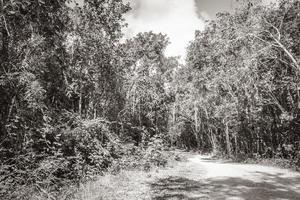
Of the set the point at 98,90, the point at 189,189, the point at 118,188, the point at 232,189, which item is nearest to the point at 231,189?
the point at 232,189

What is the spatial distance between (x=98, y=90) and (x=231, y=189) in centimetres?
937

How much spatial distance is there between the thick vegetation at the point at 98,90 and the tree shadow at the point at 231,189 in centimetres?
333

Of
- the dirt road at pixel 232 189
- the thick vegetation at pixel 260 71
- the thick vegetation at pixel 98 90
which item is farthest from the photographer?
the thick vegetation at pixel 260 71

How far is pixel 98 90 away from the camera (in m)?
16.6

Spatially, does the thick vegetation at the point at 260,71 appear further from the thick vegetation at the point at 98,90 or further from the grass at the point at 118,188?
the grass at the point at 118,188

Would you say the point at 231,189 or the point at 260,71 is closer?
the point at 231,189

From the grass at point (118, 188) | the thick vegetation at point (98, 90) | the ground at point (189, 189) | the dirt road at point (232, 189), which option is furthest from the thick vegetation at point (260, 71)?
the grass at point (118, 188)

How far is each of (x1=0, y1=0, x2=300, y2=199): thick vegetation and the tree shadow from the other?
3.33 m

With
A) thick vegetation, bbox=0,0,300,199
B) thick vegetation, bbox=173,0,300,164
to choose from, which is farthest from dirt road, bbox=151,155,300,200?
thick vegetation, bbox=173,0,300,164

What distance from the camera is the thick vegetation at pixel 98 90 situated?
807cm

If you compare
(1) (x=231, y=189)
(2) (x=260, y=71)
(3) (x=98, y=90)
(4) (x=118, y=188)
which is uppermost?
(2) (x=260, y=71)

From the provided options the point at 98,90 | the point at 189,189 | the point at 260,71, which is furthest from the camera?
the point at 260,71

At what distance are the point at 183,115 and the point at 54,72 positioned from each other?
3718 cm

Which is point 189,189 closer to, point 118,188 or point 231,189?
point 231,189
